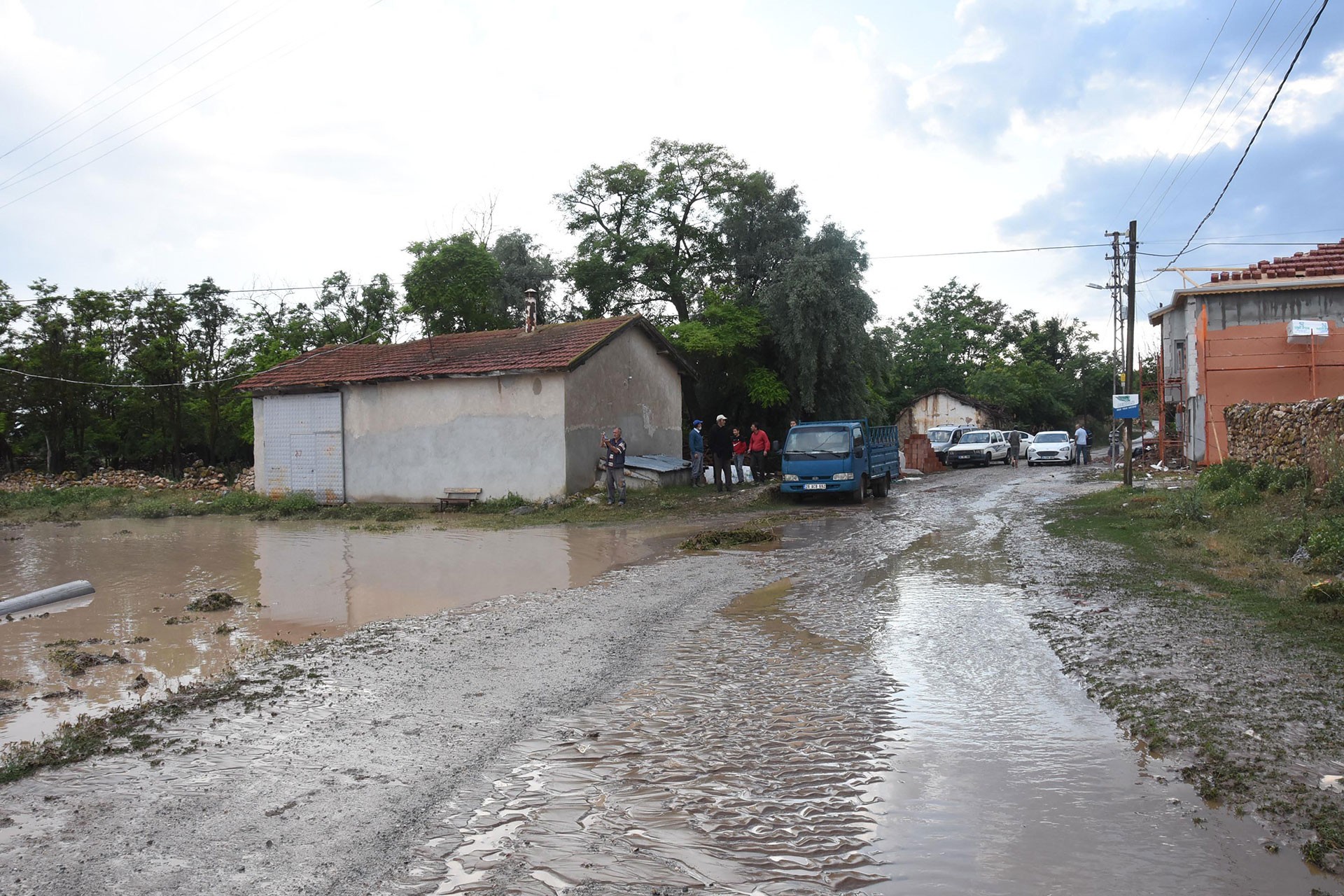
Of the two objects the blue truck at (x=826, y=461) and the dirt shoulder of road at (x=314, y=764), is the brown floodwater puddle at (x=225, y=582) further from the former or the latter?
the blue truck at (x=826, y=461)

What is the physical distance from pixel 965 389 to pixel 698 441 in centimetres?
4409

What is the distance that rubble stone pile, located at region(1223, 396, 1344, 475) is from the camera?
13438mm

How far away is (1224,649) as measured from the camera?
6977 mm

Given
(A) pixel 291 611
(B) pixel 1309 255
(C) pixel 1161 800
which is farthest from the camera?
(B) pixel 1309 255

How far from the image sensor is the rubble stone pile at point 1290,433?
13438mm

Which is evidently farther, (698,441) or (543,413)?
(698,441)

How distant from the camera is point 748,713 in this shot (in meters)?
5.83

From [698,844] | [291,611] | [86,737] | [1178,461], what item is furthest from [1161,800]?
[1178,461]

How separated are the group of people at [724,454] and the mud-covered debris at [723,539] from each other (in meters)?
8.57

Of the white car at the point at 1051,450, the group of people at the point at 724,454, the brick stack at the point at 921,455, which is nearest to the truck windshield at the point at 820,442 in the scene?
the group of people at the point at 724,454

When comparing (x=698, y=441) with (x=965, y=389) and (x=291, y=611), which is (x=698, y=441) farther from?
(x=965, y=389)

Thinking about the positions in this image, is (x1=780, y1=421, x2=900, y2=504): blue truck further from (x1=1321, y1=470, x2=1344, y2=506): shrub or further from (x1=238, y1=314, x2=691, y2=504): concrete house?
(x1=1321, y1=470, x2=1344, y2=506): shrub

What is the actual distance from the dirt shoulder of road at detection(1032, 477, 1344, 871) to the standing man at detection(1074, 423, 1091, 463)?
80.3ft

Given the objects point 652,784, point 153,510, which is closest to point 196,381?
point 153,510
